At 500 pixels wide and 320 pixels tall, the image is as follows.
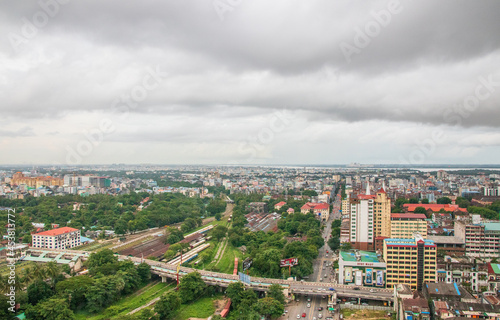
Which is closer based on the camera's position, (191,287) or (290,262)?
(191,287)

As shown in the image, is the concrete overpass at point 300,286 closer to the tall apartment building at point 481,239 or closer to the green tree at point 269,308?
the green tree at point 269,308

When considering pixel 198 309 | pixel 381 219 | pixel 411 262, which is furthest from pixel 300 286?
pixel 381 219

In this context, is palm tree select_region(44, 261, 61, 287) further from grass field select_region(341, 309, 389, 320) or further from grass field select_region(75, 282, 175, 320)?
grass field select_region(341, 309, 389, 320)

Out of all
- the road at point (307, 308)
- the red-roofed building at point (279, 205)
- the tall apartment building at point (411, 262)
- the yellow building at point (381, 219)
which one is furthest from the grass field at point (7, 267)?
the red-roofed building at point (279, 205)

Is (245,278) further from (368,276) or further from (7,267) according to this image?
(7,267)

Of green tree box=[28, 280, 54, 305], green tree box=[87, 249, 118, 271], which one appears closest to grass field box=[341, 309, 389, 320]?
green tree box=[87, 249, 118, 271]
